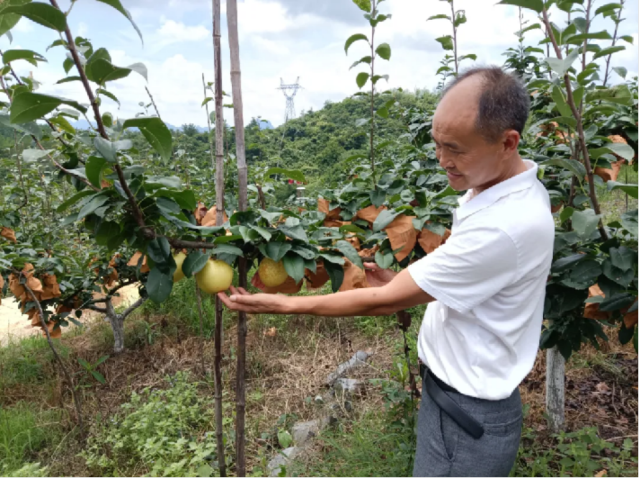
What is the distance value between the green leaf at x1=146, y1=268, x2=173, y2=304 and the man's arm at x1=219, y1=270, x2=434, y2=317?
156mm

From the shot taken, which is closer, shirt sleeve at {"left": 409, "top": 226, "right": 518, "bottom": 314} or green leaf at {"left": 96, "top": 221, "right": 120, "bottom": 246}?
shirt sleeve at {"left": 409, "top": 226, "right": 518, "bottom": 314}

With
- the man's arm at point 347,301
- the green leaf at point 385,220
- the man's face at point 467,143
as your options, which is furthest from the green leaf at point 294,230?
the man's face at point 467,143

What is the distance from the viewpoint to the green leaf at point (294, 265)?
40.4 inches

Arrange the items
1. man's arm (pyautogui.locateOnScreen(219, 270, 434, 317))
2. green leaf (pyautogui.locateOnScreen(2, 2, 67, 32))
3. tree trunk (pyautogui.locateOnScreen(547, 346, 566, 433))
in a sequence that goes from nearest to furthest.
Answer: green leaf (pyautogui.locateOnScreen(2, 2, 67, 32))
man's arm (pyautogui.locateOnScreen(219, 270, 434, 317))
tree trunk (pyautogui.locateOnScreen(547, 346, 566, 433))

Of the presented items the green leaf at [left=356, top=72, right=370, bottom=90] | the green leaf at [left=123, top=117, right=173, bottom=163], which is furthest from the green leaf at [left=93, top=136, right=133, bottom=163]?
the green leaf at [left=356, top=72, right=370, bottom=90]

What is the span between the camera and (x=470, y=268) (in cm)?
85

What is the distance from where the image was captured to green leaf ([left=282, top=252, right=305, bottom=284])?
3.37ft

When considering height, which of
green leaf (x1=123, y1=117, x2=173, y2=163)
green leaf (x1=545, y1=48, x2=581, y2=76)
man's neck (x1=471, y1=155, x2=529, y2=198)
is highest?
green leaf (x1=545, y1=48, x2=581, y2=76)

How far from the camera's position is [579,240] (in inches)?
45.3

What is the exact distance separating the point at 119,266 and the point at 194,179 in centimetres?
79

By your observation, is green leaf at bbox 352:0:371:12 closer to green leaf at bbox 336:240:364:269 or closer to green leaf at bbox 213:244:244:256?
green leaf at bbox 336:240:364:269

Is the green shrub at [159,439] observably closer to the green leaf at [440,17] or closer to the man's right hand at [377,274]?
the man's right hand at [377,274]

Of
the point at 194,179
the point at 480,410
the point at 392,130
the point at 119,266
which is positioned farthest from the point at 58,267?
the point at 392,130

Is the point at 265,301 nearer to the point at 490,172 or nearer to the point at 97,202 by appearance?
the point at 97,202
